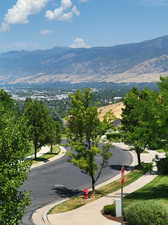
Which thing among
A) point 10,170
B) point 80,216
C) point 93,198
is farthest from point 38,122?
point 10,170

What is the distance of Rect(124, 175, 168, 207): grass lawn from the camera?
31.5 meters

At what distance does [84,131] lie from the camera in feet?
115

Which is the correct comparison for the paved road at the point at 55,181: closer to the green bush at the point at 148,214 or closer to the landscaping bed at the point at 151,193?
the landscaping bed at the point at 151,193

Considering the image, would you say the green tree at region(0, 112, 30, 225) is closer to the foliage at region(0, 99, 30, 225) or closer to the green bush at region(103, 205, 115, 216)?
the foliage at region(0, 99, 30, 225)

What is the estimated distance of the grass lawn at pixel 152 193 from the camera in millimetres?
31547

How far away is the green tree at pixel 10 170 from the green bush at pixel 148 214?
29.9ft

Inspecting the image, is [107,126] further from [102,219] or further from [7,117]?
[7,117]

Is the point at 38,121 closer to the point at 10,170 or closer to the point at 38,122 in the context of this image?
the point at 38,122

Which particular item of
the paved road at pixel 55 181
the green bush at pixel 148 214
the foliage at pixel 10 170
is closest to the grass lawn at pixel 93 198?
the paved road at pixel 55 181

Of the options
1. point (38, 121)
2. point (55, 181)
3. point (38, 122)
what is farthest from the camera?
point (38, 122)

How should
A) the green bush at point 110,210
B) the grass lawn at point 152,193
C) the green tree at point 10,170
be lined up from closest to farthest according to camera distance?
1. the green tree at point 10,170
2. the green bush at point 110,210
3. the grass lawn at point 152,193

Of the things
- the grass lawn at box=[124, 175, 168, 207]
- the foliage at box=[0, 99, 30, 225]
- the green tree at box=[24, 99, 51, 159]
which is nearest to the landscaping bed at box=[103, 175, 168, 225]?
the grass lawn at box=[124, 175, 168, 207]

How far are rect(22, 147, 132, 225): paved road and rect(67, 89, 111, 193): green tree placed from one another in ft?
12.9

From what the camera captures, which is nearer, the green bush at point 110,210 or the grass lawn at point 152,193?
the green bush at point 110,210
